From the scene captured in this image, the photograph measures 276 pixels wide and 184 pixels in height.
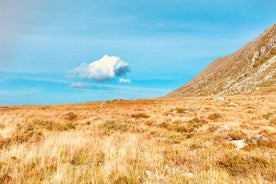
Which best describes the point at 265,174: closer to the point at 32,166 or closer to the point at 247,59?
the point at 32,166

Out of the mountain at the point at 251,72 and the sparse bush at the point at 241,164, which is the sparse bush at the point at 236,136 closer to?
the sparse bush at the point at 241,164

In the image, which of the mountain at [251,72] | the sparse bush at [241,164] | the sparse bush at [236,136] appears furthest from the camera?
the mountain at [251,72]

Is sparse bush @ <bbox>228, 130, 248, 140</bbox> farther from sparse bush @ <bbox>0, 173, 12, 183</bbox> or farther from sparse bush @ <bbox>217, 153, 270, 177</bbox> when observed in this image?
sparse bush @ <bbox>0, 173, 12, 183</bbox>

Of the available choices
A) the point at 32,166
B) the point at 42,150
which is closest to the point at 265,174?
the point at 32,166

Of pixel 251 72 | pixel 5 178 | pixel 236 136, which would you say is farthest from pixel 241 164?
pixel 251 72

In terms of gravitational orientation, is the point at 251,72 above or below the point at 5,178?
above

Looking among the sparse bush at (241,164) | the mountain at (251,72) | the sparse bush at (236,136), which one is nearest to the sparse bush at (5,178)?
the sparse bush at (241,164)

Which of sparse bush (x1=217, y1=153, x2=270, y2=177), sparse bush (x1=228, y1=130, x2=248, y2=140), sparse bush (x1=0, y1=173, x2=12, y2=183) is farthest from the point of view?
sparse bush (x1=228, y1=130, x2=248, y2=140)

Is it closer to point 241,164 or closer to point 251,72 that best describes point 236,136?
point 241,164

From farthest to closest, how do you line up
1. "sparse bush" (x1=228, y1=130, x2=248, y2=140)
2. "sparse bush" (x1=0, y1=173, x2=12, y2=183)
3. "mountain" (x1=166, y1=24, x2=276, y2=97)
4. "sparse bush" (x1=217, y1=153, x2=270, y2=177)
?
"mountain" (x1=166, y1=24, x2=276, y2=97), "sparse bush" (x1=228, y1=130, x2=248, y2=140), "sparse bush" (x1=217, y1=153, x2=270, y2=177), "sparse bush" (x1=0, y1=173, x2=12, y2=183)

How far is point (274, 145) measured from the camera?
11594mm

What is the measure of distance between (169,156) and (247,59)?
165 m

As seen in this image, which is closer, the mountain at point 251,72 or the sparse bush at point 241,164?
the sparse bush at point 241,164

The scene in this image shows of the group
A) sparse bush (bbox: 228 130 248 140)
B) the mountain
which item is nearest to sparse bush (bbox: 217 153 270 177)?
sparse bush (bbox: 228 130 248 140)
